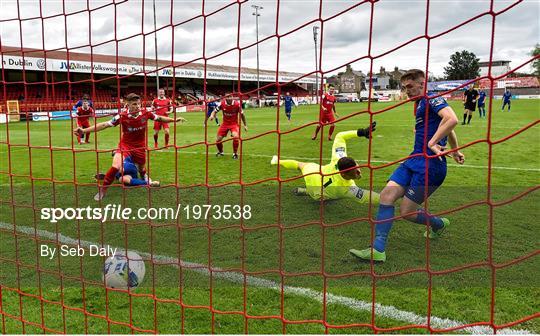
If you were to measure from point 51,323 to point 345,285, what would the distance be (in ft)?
6.74

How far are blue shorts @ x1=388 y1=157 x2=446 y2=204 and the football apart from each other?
88.2 inches

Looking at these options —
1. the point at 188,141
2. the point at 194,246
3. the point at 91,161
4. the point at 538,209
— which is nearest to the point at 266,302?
the point at 194,246

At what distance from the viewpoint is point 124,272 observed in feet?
11.1

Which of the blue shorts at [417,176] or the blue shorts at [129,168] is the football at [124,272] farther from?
the blue shorts at [129,168]

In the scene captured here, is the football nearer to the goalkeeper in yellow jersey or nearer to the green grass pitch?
the green grass pitch

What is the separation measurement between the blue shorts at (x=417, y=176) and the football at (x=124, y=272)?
88.2 inches

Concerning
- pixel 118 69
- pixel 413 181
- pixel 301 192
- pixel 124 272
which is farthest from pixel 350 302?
pixel 301 192

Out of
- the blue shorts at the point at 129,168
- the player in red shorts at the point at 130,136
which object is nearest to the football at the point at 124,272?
the player in red shorts at the point at 130,136

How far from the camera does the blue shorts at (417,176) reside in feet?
12.2

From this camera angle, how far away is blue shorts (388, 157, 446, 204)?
3.73 m

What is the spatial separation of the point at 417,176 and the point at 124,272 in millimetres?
2445

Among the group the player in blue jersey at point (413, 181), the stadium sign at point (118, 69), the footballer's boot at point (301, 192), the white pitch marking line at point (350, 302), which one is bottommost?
the white pitch marking line at point (350, 302)

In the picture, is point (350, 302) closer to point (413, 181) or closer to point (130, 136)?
point (413, 181)

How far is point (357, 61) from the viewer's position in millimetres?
2791
